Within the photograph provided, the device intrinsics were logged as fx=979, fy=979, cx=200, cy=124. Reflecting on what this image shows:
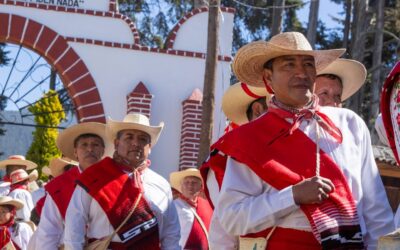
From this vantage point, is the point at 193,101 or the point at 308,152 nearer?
the point at 308,152

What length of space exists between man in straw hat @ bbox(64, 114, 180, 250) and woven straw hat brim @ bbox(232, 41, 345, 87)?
6.49 ft

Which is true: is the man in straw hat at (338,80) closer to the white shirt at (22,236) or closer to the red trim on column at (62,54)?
the white shirt at (22,236)

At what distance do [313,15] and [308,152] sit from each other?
895 inches

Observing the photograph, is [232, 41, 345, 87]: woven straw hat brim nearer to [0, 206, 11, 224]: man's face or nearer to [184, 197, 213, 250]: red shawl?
[184, 197, 213, 250]: red shawl

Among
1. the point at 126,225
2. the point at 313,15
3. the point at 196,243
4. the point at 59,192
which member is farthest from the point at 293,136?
the point at 313,15

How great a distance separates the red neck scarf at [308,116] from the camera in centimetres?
452

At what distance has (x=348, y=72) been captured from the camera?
6.17 m

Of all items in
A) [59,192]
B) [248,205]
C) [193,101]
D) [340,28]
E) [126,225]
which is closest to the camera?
[248,205]

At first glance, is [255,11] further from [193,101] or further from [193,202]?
[193,202]

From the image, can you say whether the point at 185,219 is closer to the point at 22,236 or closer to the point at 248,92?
the point at 22,236

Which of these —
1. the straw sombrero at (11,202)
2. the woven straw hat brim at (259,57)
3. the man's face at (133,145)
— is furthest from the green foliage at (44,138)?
the woven straw hat brim at (259,57)

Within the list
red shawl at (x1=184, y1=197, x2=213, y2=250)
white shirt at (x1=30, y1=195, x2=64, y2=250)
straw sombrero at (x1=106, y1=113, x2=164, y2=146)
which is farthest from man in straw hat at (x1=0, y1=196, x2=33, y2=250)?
straw sombrero at (x1=106, y1=113, x2=164, y2=146)

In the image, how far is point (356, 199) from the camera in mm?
4477

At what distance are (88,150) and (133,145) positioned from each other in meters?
1.26
